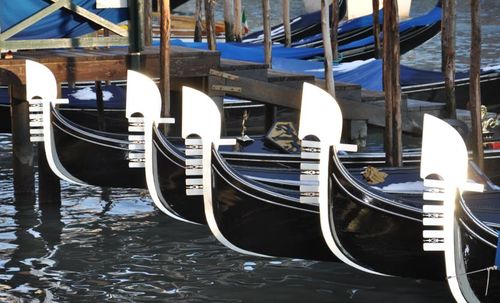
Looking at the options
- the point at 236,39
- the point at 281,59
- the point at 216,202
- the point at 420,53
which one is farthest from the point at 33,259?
the point at 420,53

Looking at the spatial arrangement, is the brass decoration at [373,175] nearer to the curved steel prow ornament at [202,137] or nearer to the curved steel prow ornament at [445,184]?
the curved steel prow ornament at [202,137]

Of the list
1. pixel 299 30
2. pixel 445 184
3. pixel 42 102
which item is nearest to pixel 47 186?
pixel 42 102

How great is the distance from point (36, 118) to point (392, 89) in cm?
204

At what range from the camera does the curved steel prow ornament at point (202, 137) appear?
5734mm

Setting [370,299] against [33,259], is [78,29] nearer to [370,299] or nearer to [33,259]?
[33,259]

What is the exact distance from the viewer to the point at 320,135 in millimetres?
5457

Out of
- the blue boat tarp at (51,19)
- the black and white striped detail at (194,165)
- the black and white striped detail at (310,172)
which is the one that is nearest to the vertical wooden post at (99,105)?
the blue boat tarp at (51,19)

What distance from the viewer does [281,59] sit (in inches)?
450

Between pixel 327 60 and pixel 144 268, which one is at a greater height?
pixel 327 60

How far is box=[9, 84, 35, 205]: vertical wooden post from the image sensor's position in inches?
312

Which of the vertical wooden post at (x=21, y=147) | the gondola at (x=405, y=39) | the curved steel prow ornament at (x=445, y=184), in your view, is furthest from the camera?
the gondola at (x=405, y=39)

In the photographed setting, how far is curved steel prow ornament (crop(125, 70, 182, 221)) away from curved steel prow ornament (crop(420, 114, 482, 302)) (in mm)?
1787

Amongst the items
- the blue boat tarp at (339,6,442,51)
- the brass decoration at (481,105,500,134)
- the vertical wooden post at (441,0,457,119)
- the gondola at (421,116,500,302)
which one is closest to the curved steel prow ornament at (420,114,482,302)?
the gondola at (421,116,500,302)

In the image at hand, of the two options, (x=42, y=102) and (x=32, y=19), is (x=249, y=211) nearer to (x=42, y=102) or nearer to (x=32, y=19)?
(x=42, y=102)
